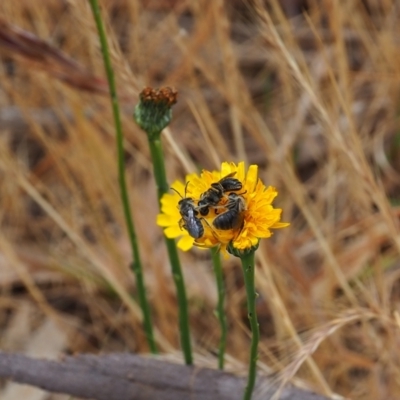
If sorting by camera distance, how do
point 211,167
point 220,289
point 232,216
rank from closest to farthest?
point 232,216 < point 220,289 < point 211,167

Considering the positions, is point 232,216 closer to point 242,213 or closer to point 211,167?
point 242,213

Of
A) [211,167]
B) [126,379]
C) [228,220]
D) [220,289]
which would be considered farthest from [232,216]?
[211,167]

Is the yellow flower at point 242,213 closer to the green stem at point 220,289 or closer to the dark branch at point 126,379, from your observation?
the green stem at point 220,289

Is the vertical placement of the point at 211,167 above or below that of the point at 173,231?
above

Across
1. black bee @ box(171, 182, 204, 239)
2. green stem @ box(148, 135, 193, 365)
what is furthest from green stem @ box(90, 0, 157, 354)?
black bee @ box(171, 182, 204, 239)

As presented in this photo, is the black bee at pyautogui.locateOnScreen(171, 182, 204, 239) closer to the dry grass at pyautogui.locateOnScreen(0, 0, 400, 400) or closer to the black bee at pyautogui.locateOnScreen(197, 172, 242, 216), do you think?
the black bee at pyautogui.locateOnScreen(197, 172, 242, 216)

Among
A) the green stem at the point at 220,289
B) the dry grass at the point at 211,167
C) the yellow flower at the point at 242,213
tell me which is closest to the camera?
the yellow flower at the point at 242,213

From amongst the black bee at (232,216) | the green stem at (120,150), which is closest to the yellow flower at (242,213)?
the black bee at (232,216)
